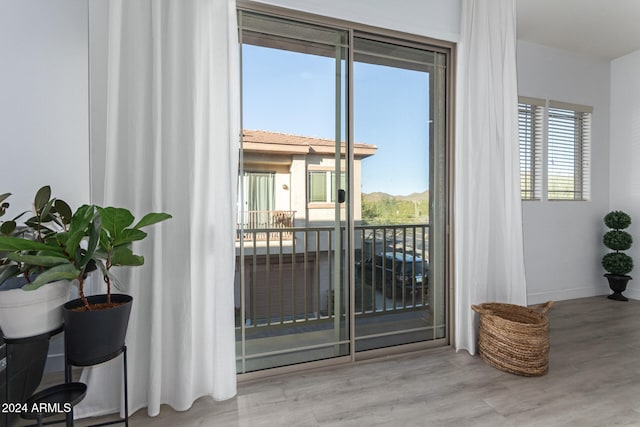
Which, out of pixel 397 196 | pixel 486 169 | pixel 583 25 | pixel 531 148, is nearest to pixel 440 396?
pixel 397 196

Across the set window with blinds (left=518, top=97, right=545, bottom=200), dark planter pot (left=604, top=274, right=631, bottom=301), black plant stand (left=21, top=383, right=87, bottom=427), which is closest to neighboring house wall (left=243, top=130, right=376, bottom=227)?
black plant stand (left=21, top=383, right=87, bottom=427)

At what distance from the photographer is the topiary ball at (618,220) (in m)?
3.64

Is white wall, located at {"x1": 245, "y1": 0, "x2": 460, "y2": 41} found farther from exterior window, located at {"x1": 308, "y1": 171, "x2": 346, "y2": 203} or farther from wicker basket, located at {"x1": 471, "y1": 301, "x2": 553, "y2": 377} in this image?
wicker basket, located at {"x1": 471, "y1": 301, "x2": 553, "y2": 377}

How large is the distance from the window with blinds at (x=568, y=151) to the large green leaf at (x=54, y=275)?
14.5ft

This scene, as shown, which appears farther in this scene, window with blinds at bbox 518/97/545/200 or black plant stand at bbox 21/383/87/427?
window with blinds at bbox 518/97/545/200

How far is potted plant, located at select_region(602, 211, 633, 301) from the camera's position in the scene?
362 centimetres

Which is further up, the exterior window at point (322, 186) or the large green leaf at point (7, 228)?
the exterior window at point (322, 186)

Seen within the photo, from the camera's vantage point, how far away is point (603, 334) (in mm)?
2738

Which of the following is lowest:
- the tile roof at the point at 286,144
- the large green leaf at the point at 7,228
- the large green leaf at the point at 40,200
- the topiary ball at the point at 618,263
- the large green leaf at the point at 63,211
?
the topiary ball at the point at 618,263

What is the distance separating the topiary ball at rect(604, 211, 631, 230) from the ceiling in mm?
1942

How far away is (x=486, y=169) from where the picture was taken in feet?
8.13

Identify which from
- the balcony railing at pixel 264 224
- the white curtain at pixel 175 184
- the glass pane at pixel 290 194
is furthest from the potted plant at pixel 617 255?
the white curtain at pixel 175 184

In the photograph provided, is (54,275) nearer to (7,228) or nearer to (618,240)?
(7,228)

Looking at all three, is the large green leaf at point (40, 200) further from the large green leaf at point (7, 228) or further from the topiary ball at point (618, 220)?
the topiary ball at point (618, 220)
